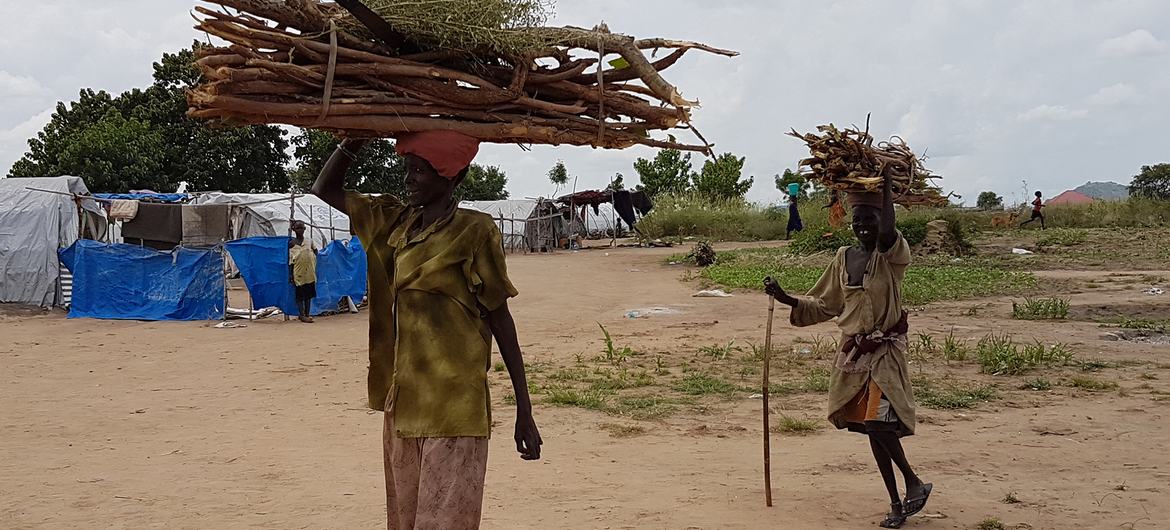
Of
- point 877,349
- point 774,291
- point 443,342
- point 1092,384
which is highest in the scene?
point 774,291

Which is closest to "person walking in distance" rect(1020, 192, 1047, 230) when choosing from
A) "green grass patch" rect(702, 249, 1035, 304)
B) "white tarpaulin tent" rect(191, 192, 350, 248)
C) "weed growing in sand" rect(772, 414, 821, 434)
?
"green grass patch" rect(702, 249, 1035, 304)

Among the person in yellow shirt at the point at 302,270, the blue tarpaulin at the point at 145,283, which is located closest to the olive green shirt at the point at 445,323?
the person in yellow shirt at the point at 302,270

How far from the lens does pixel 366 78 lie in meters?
2.67

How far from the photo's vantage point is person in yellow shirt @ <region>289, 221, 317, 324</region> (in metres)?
12.9

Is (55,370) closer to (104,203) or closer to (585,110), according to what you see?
(104,203)

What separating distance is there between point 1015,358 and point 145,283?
1204cm

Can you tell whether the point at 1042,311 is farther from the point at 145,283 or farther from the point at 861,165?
the point at 145,283

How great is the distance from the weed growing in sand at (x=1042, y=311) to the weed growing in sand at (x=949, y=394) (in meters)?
3.86

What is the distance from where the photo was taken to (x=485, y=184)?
162ft

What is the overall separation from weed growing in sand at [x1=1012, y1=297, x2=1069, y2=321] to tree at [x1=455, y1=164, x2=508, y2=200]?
3486 centimetres

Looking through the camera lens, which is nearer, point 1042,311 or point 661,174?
point 1042,311

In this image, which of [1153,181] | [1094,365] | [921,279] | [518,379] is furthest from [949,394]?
[1153,181]

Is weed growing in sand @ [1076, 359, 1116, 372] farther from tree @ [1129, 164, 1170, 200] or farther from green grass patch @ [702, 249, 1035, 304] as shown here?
tree @ [1129, 164, 1170, 200]

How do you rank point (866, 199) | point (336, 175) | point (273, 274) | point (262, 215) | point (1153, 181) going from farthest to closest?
1. point (1153, 181)
2. point (262, 215)
3. point (273, 274)
4. point (866, 199)
5. point (336, 175)
